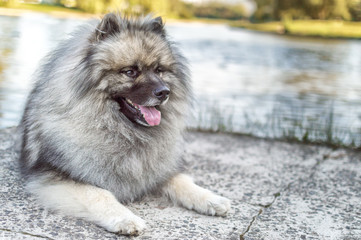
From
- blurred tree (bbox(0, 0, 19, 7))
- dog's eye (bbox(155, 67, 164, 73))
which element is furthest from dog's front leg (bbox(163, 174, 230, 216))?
blurred tree (bbox(0, 0, 19, 7))

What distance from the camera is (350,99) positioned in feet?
25.6

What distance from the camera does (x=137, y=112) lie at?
2.52m

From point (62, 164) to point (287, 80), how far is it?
29.4 ft

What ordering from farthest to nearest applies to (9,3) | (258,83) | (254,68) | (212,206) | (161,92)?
(254,68), (258,83), (9,3), (212,206), (161,92)

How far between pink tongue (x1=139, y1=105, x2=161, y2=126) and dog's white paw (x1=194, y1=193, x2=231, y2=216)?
607mm

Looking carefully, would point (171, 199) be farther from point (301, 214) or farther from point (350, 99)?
point (350, 99)

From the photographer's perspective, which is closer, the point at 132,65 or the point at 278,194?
the point at 132,65

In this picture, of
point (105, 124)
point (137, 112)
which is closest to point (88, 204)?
point (105, 124)

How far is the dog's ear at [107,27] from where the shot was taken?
246cm

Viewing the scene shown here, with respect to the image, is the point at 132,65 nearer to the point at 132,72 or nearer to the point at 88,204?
the point at 132,72

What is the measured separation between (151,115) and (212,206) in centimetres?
72

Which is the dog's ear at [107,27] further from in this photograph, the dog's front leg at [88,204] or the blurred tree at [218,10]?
the blurred tree at [218,10]

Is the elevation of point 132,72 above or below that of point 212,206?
above

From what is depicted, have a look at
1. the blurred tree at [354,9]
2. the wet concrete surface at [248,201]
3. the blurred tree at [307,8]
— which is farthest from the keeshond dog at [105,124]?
the blurred tree at [307,8]
